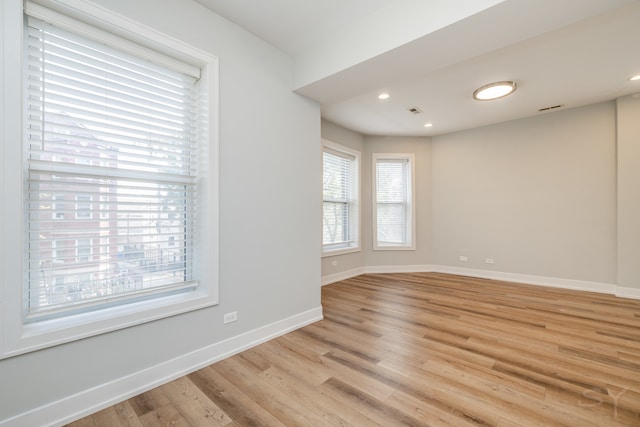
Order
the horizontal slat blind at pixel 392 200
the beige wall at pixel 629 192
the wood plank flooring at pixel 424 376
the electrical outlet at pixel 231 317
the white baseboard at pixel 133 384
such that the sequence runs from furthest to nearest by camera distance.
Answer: the horizontal slat blind at pixel 392 200 < the beige wall at pixel 629 192 < the electrical outlet at pixel 231 317 < the wood plank flooring at pixel 424 376 < the white baseboard at pixel 133 384

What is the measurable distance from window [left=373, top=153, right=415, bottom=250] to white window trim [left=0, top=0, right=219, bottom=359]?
163 inches

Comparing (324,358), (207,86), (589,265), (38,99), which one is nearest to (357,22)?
(207,86)

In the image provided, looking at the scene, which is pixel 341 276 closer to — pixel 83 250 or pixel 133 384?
pixel 133 384

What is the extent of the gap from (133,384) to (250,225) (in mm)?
1358

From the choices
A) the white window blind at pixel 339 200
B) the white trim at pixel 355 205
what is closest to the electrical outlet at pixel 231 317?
the white window blind at pixel 339 200

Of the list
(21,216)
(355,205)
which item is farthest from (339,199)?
(21,216)

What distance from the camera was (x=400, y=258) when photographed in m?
5.77

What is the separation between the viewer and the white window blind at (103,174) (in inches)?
62.9

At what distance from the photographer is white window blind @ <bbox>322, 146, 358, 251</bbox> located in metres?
5.00

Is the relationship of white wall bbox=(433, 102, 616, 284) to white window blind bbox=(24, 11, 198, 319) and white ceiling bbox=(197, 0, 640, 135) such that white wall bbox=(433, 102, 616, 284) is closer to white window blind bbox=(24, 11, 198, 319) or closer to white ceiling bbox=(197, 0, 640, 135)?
white ceiling bbox=(197, 0, 640, 135)

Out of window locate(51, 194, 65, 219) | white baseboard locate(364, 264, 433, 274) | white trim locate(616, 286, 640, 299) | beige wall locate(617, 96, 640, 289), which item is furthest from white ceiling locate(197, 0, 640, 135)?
white baseboard locate(364, 264, 433, 274)

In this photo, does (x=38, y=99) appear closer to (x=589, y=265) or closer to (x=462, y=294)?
(x=462, y=294)

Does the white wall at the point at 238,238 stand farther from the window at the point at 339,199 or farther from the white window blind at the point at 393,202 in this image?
the white window blind at the point at 393,202

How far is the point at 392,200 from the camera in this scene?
5.82 m
